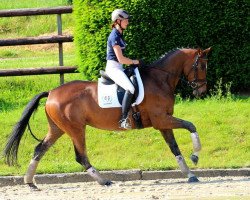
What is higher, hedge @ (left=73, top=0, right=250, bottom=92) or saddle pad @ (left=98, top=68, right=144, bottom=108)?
hedge @ (left=73, top=0, right=250, bottom=92)

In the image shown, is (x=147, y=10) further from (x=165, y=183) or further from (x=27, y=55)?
(x=27, y=55)

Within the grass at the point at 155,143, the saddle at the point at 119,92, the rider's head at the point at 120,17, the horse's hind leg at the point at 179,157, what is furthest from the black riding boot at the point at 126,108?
the grass at the point at 155,143

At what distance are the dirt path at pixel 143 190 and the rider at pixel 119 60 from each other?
952 mm

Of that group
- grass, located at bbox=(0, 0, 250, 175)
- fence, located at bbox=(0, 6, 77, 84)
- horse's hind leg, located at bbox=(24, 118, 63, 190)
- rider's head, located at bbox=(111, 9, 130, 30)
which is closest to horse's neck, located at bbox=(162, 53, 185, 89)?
rider's head, located at bbox=(111, 9, 130, 30)

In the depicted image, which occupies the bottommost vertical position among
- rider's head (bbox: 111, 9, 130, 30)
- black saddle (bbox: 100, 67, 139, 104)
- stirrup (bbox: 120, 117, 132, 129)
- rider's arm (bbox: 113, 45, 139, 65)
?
stirrup (bbox: 120, 117, 132, 129)

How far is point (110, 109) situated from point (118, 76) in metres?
0.52

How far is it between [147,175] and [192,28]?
4.01m

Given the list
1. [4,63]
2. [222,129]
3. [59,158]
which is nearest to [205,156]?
[222,129]

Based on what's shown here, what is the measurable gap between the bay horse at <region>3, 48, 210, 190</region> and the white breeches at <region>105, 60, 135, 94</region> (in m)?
0.30

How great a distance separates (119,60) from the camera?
1401cm

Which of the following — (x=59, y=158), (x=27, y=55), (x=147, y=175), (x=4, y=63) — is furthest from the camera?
(x=27, y=55)

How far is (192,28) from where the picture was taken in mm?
18016

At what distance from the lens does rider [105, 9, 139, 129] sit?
14.0 m

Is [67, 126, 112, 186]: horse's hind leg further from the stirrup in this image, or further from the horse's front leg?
the horse's front leg
